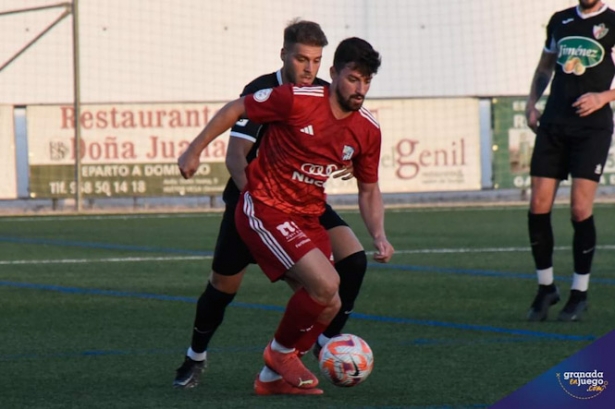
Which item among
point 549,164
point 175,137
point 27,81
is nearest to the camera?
point 549,164

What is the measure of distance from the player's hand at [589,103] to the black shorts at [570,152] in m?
0.20

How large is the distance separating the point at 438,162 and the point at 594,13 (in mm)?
13482

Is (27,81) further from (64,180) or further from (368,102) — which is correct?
(368,102)

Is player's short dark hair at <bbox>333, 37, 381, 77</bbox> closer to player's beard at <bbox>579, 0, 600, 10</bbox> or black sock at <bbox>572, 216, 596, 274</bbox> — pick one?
player's beard at <bbox>579, 0, 600, 10</bbox>

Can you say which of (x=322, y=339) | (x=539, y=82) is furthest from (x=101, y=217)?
(x=322, y=339)

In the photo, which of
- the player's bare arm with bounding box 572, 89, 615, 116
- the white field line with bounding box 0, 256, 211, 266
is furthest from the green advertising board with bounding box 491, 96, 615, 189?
the player's bare arm with bounding box 572, 89, 615, 116

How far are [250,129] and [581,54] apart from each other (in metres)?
2.82

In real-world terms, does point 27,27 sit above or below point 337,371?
above

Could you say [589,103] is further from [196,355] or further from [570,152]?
[196,355]

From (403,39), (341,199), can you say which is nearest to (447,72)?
(403,39)

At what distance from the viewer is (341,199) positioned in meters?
23.0

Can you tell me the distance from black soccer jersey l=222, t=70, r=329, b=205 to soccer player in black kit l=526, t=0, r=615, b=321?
2.31 m

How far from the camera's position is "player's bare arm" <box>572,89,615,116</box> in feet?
26.8

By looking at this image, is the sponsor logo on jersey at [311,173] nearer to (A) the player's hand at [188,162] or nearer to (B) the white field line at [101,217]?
(A) the player's hand at [188,162]
